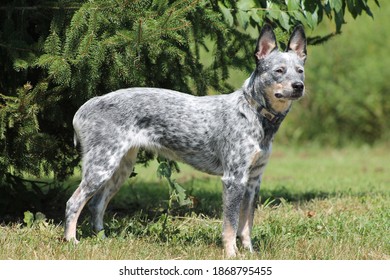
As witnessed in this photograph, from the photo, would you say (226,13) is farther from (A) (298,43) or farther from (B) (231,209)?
(B) (231,209)

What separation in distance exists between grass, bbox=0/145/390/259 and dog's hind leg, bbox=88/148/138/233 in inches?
4.7

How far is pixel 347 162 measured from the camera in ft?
42.6

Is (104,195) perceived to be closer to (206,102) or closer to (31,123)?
(31,123)

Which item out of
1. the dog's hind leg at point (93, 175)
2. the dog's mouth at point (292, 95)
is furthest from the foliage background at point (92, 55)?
the dog's mouth at point (292, 95)

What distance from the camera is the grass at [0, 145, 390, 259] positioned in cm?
557

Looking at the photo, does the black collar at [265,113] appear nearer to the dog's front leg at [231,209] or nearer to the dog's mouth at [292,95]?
the dog's mouth at [292,95]

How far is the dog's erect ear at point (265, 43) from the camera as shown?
18.4 ft

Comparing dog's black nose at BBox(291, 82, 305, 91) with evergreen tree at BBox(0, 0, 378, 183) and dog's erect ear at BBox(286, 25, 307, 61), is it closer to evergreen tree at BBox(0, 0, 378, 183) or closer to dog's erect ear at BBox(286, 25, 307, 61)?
dog's erect ear at BBox(286, 25, 307, 61)

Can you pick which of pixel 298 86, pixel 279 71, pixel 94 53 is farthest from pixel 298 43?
pixel 94 53

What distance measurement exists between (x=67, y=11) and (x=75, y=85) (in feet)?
2.14

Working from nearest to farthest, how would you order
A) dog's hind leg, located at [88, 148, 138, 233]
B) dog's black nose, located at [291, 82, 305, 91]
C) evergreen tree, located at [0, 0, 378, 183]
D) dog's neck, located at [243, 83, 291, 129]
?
dog's black nose, located at [291, 82, 305, 91]
dog's neck, located at [243, 83, 291, 129]
evergreen tree, located at [0, 0, 378, 183]
dog's hind leg, located at [88, 148, 138, 233]

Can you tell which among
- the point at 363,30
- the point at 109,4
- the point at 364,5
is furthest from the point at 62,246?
the point at 363,30

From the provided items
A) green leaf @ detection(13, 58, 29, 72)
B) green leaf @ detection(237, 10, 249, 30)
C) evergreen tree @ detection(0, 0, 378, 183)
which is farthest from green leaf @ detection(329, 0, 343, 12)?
green leaf @ detection(13, 58, 29, 72)

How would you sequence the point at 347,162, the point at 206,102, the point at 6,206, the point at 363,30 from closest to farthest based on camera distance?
the point at 206,102 < the point at 6,206 < the point at 347,162 < the point at 363,30
